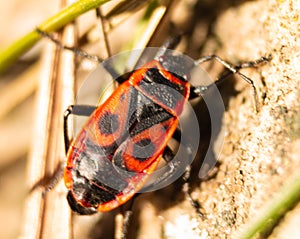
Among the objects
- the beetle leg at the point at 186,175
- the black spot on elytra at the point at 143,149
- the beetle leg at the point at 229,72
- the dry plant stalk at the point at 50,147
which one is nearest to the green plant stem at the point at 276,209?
the beetle leg at the point at 186,175

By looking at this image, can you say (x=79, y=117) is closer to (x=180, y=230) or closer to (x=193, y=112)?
(x=193, y=112)

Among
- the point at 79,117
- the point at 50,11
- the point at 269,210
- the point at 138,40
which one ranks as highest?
the point at 50,11

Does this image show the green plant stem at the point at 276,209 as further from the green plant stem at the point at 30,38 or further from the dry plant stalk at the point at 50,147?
the green plant stem at the point at 30,38

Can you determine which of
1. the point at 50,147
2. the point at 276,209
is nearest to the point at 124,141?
the point at 50,147

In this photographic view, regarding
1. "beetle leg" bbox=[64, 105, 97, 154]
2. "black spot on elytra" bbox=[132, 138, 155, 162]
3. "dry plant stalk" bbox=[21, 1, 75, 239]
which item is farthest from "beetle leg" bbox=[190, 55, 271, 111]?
"dry plant stalk" bbox=[21, 1, 75, 239]

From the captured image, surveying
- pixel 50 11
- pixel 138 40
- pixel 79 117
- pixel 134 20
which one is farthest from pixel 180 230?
pixel 50 11

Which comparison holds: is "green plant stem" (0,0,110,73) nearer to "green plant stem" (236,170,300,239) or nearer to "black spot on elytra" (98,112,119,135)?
"black spot on elytra" (98,112,119,135)
